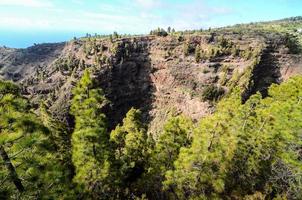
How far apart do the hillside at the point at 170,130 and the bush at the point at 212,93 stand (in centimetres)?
26

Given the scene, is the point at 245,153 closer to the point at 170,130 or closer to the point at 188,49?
the point at 170,130

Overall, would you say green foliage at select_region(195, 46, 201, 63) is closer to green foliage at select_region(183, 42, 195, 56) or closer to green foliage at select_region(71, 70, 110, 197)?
green foliage at select_region(183, 42, 195, 56)

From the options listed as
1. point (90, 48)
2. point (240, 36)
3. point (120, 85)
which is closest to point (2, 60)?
point (90, 48)

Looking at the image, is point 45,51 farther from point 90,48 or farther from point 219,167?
point 219,167

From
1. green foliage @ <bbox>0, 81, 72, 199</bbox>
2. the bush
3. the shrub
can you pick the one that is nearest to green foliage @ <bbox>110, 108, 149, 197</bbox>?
green foliage @ <bbox>0, 81, 72, 199</bbox>

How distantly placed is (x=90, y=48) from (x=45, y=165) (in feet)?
288

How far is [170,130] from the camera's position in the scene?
31.8 meters

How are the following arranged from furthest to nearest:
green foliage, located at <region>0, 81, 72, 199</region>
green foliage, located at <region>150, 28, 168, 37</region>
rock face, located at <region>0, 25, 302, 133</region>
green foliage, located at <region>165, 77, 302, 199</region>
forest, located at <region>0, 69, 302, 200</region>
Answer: green foliage, located at <region>150, 28, 168, 37</region> → rock face, located at <region>0, 25, 302, 133</region> → green foliage, located at <region>165, 77, 302, 199</region> → forest, located at <region>0, 69, 302, 200</region> → green foliage, located at <region>0, 81, 72, 199</region>

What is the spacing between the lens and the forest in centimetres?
1391

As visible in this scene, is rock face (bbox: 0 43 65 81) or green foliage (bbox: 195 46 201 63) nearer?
green foliage (bbox: 195 46 201 63)

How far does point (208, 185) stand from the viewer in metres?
27.6

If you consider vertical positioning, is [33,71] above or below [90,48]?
below

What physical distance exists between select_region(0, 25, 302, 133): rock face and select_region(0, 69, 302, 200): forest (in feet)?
136

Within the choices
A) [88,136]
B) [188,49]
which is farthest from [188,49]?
[88,136]
